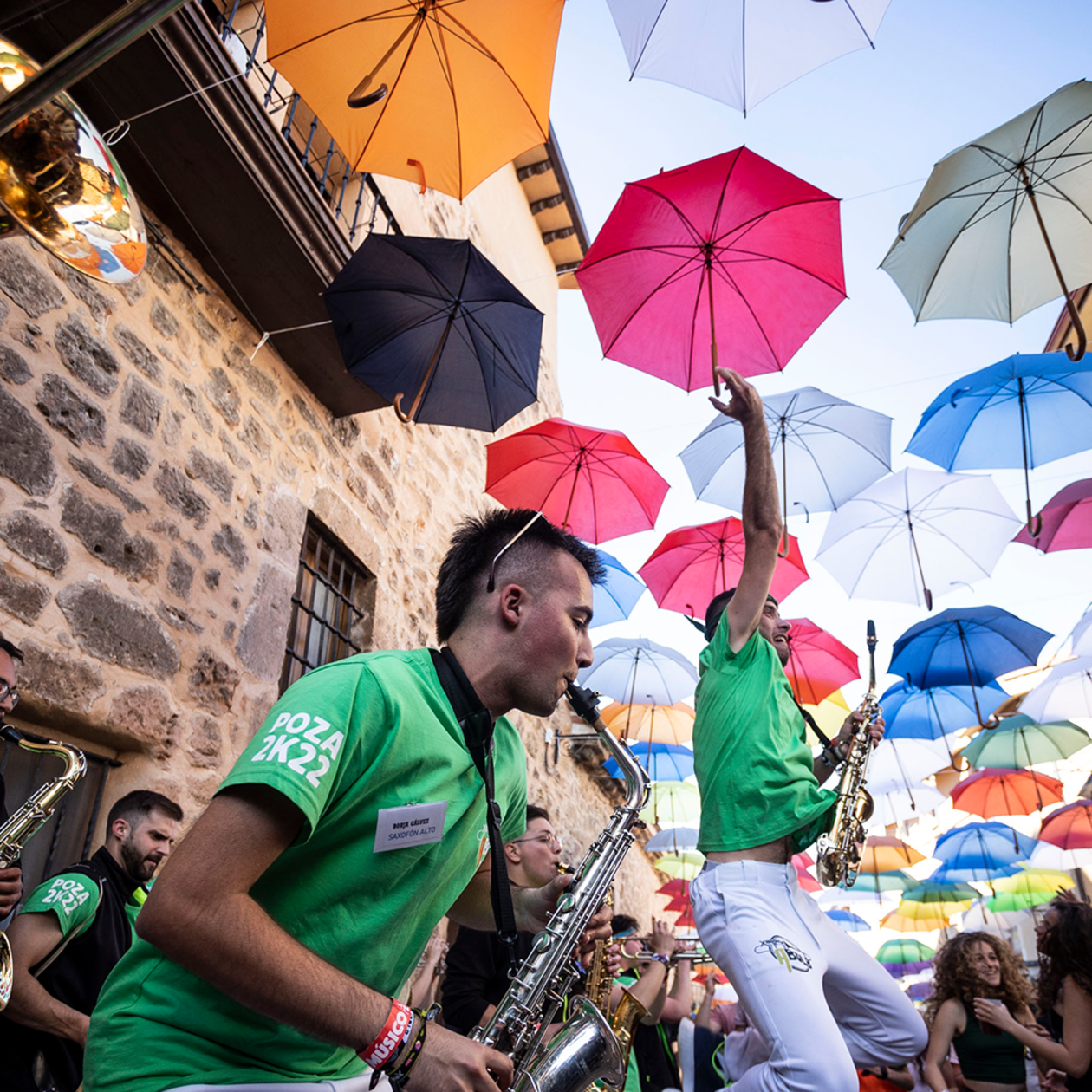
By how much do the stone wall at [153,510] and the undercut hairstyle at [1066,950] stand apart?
4.20 metres

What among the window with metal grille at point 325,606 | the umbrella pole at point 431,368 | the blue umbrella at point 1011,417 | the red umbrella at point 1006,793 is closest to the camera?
the umbrella pole at point 431,368

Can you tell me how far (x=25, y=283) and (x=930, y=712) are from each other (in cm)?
1016

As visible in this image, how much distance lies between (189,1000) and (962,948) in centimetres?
555

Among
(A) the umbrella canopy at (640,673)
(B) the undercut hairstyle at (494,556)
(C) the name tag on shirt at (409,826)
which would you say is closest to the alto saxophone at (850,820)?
(B) the undercut hairstyle at (494,556)

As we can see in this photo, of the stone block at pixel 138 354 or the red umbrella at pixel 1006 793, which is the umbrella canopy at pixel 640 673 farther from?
the stone block at pixel 138 354

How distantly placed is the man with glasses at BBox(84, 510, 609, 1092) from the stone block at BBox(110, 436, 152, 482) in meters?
2.75

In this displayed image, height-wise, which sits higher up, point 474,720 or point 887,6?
point 887,6

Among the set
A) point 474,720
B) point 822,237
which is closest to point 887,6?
point 822,237

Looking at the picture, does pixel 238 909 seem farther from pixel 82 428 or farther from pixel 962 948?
pixel 962 948

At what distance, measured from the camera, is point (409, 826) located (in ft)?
4.99

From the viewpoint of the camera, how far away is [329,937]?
4.72 feet

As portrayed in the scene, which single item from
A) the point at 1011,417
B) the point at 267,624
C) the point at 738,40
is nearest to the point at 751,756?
the point at 267,624

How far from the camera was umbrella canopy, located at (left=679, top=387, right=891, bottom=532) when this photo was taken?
23.1ft

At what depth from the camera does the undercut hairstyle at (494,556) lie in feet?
6.86
